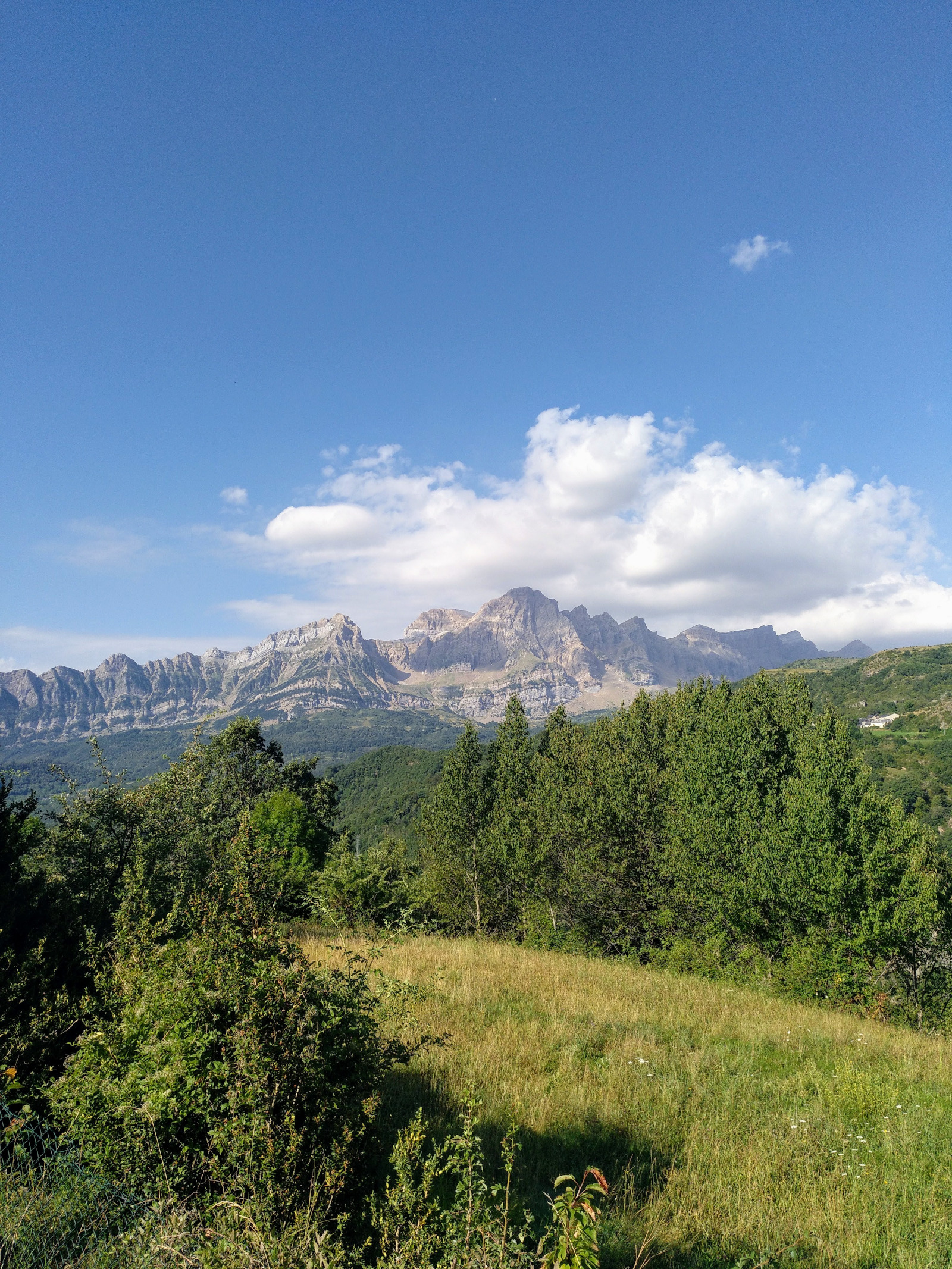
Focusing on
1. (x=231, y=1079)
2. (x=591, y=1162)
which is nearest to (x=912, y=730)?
(x=591, y=1162)

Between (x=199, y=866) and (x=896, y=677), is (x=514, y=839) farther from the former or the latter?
(x=896, y=677)

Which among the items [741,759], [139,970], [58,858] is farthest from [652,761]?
[139,970]

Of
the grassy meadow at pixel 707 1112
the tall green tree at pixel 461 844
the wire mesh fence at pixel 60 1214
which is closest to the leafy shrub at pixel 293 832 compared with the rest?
the tall green tree at pixel 461 844

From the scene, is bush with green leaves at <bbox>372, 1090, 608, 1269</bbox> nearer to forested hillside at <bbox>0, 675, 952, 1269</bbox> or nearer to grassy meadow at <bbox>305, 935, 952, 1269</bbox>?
forested hillside at <bbox>0, 675, 952, 1269</bbox>

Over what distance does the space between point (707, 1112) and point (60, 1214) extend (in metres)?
6.59

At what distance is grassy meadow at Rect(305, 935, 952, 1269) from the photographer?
488 centimetres

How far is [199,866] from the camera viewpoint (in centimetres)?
1134

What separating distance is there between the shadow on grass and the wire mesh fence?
62.0 inches

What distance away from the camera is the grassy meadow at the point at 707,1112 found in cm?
488

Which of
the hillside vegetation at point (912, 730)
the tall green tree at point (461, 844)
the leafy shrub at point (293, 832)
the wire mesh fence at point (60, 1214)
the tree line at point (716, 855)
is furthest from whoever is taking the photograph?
the hillside vegetation at point (912, 730)

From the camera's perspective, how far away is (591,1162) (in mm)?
5684

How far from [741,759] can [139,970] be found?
23.0 meters

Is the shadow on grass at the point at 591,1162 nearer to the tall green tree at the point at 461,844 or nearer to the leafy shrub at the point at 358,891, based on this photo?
the leafy shrub at the point at 358,891

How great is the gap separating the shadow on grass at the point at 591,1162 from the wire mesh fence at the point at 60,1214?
1.57m
